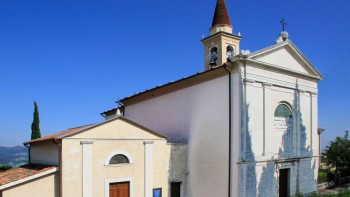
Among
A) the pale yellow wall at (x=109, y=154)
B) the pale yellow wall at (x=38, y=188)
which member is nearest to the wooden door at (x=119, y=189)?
the pale yellow wall at (x=109, y=154)

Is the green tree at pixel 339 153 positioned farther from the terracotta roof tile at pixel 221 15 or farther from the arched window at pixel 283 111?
the terracotta roof tile at pixel 221 15

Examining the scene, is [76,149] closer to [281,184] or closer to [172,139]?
[172,139]

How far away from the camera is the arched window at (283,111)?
13.3m

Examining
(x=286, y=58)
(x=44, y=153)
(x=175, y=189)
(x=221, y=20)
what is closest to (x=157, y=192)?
(x=175, y=189)

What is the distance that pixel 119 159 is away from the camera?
11.5 m

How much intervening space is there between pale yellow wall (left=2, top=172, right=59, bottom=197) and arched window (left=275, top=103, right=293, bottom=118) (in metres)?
9.55

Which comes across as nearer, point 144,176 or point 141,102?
point 144,176

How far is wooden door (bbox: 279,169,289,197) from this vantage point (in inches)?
523

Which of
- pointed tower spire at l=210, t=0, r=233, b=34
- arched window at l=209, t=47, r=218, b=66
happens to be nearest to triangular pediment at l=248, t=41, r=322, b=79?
arched window at l=209, t=47, r=218, b=66

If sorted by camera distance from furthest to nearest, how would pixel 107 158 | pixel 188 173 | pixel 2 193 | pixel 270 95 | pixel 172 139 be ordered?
1. pixel 172 139
2. pixel 188 173
3. pixel 270 95
4. pixel 107 158
5. pixel 2 193

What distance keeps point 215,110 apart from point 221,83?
121 centimetres

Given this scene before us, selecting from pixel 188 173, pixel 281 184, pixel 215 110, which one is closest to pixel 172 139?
pixel 188 173

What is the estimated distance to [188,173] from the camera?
13.8m

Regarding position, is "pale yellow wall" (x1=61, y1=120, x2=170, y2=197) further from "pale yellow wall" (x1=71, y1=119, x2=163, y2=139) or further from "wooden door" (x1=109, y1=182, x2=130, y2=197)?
"wooden door" (x1=109, y1=182, x2=130, y2=197)
